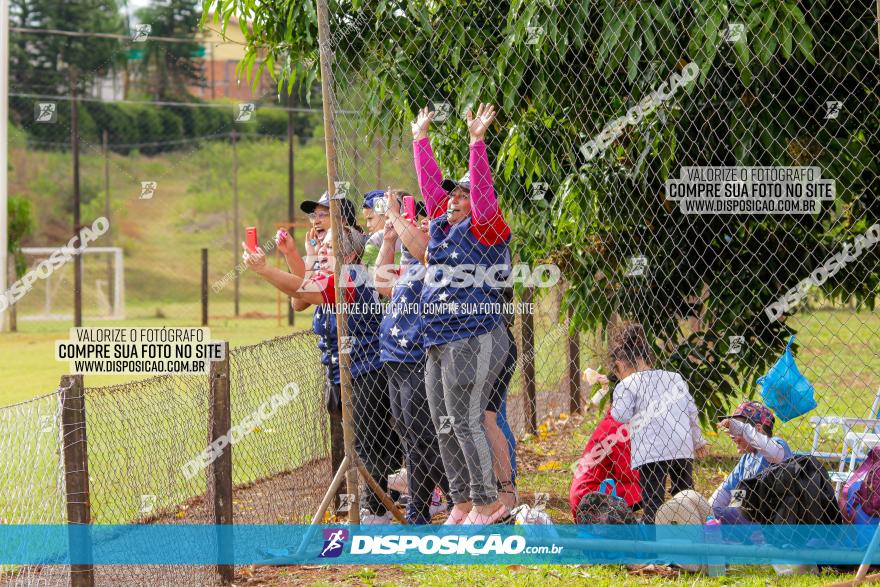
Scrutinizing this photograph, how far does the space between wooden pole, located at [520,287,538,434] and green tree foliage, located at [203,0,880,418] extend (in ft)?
3.75

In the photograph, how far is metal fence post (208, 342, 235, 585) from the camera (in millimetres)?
4930

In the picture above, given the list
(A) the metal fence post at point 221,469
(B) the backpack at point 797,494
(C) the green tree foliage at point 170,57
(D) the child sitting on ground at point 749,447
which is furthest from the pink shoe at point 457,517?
(C) the green tree foliage at point 170,57

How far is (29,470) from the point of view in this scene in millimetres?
5930

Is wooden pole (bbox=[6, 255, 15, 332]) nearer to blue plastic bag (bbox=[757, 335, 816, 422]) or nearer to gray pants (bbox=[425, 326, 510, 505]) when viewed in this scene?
gray pants (bbox=[425, 326, 510, 505])

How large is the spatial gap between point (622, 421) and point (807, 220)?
1.78m

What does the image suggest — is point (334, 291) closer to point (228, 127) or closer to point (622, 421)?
point (622, 421)

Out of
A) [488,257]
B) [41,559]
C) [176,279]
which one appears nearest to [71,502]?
[41,559]

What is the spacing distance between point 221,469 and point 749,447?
8.18 feet

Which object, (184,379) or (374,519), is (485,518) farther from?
(184,379)

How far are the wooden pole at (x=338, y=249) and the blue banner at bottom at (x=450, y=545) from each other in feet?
0.85

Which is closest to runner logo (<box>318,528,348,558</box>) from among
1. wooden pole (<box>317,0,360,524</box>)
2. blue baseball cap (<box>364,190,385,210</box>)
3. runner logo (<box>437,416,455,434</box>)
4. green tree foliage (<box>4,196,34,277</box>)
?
wooden pole (<box>317,0,360,524</box>)

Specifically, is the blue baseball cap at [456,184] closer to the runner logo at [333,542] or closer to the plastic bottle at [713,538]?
the runner logo at [333,542]

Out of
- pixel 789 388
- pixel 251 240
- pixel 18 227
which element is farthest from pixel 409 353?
pixel 18 227

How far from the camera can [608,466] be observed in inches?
218
